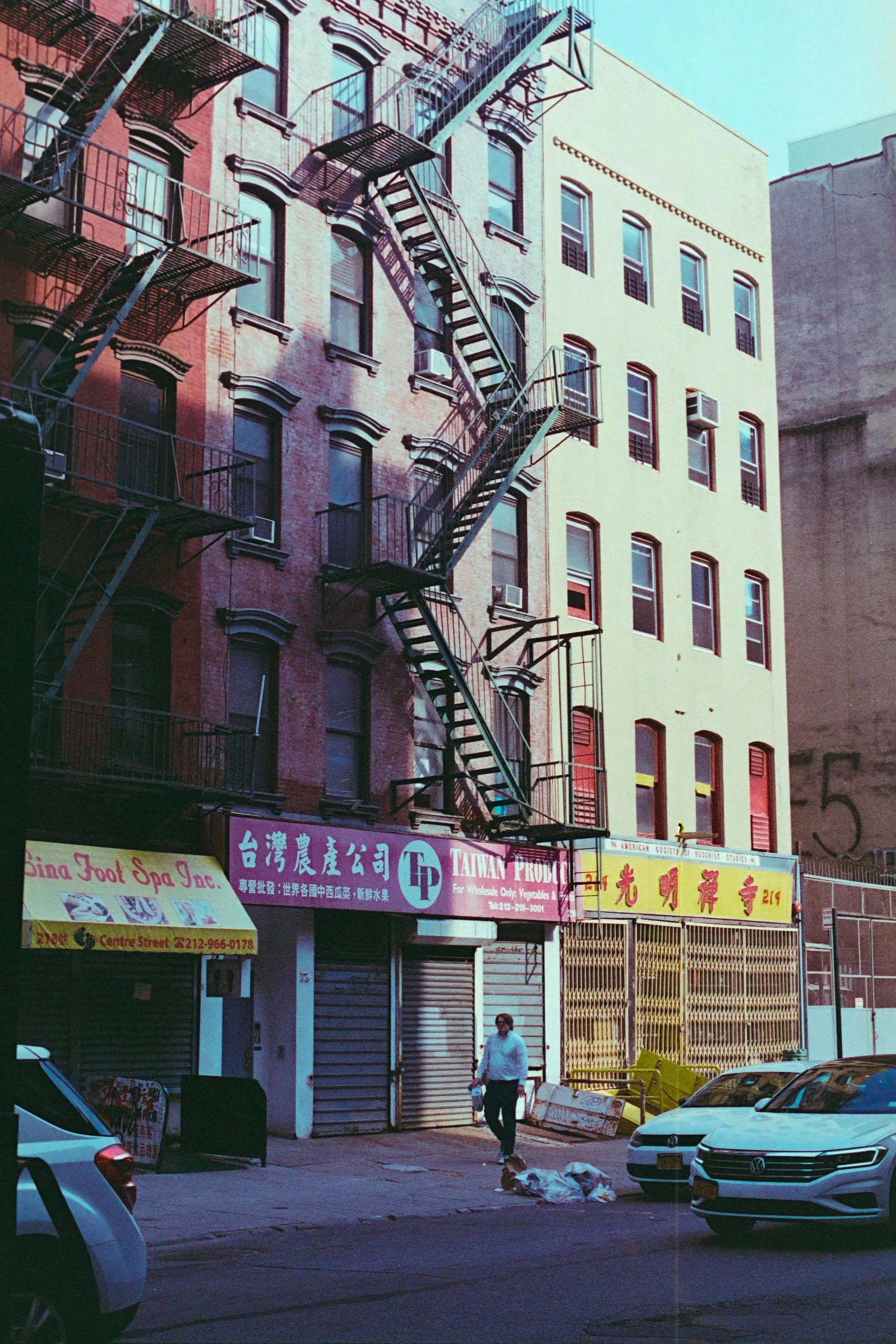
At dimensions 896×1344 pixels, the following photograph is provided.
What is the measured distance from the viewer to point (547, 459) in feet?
90.8

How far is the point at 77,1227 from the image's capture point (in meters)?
Answer: 6.14

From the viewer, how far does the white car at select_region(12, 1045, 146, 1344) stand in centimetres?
638

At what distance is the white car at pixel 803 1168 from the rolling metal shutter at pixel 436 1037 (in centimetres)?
1082

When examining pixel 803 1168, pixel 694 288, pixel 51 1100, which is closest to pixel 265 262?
pixel 694 288

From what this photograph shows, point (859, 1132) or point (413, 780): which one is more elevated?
point (413, 780)

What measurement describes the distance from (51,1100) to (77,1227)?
3.77 ft

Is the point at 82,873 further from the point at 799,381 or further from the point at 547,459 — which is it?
the point at 799,381

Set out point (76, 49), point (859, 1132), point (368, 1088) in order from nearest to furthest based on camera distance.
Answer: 1. point (859, 1132)
2. point (76, 49)
3. point (368, 1088)

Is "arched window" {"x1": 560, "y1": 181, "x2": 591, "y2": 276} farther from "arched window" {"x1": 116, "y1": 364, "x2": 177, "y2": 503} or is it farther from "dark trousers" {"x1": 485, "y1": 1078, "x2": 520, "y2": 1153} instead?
"dark trousers" {"x1": 485, "y1": 1078, "x2": 520, "y2": 1153}

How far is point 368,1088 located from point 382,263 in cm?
1284

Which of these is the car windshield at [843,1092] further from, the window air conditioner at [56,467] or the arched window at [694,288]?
the arched window at [694,288]

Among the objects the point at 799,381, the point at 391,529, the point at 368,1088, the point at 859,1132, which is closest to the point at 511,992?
the point at 368,1088

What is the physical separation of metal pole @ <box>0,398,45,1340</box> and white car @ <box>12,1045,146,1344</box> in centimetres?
295

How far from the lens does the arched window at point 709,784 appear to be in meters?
30.5
